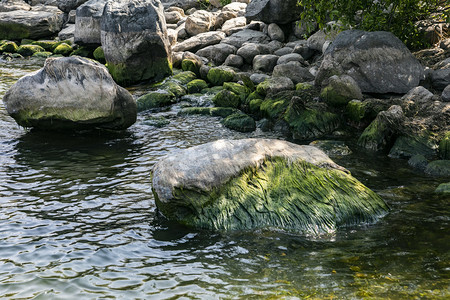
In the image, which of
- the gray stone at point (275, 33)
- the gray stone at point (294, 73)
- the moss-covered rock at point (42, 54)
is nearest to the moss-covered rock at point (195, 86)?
the gray stone at point (294, 73)

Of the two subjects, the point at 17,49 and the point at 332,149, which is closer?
the point at 332,149

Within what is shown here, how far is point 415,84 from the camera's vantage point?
1198 centimetres

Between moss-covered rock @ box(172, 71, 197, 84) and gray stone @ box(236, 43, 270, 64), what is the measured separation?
8.17ft

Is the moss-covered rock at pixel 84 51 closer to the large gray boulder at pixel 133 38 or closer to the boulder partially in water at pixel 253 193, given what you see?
the large gray boulder at pixel 133 38

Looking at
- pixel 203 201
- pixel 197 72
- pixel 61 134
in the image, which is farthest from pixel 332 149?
pixel 197 72

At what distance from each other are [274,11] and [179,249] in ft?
52.6

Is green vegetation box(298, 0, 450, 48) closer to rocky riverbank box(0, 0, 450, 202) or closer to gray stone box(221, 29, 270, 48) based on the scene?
rocky riverbank box(0, 0, 450, 202)

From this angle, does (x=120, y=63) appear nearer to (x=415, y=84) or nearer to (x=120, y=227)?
(x=415, y=84)

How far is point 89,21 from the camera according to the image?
21344 mm

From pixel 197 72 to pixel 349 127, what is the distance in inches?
305

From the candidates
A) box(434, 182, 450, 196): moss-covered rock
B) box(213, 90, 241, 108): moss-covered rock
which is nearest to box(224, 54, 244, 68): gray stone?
box(213, 90, 241, 108): moss-covered rock

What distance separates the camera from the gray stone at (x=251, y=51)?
731 inches

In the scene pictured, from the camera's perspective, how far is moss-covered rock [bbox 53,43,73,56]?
2417 centimetres

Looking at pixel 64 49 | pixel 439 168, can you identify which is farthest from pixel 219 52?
pixel 439 168
